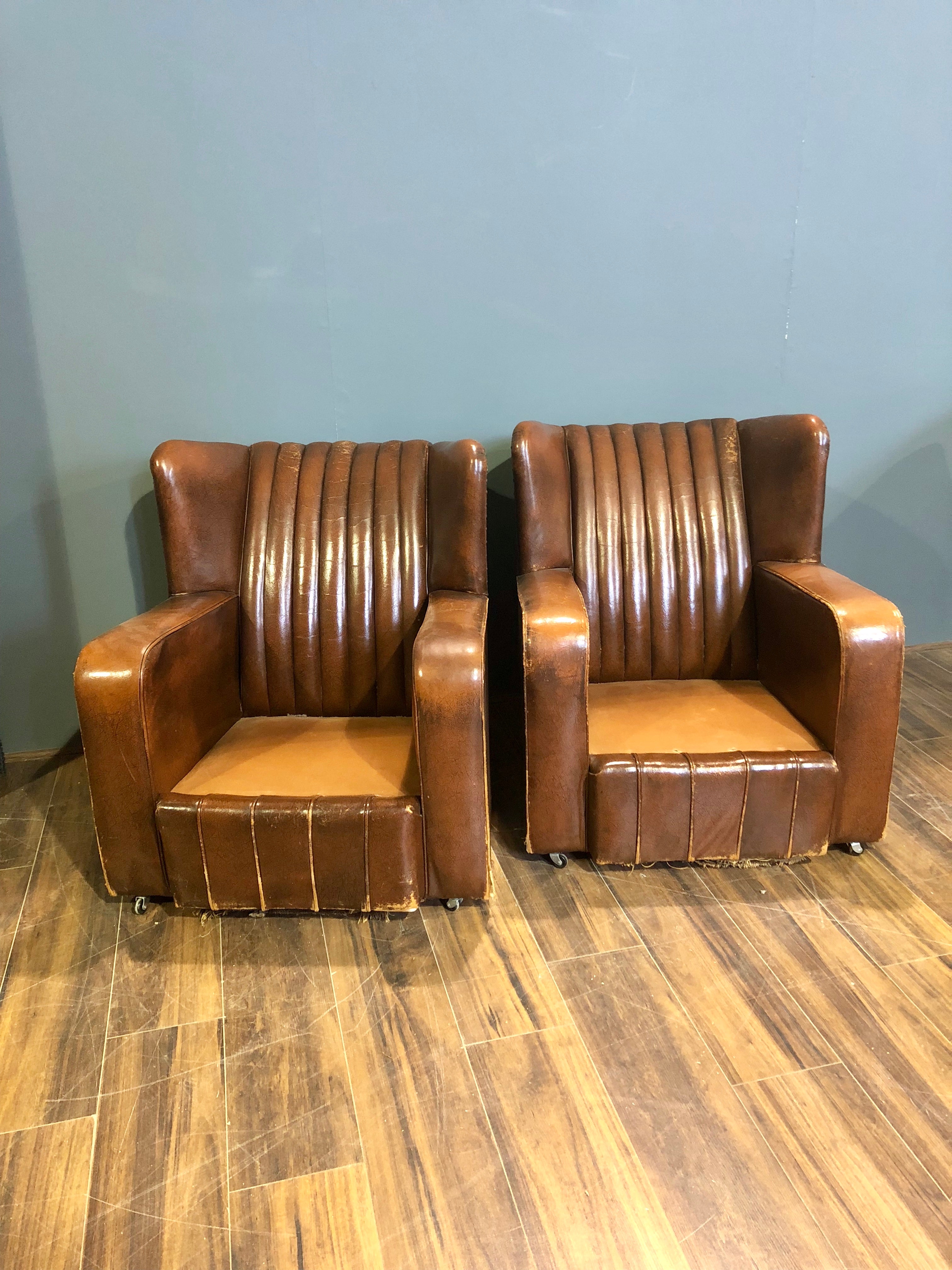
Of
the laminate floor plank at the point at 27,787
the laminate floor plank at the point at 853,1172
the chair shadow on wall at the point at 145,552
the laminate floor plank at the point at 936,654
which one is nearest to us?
the laminate floor plank at the point at 853,1172

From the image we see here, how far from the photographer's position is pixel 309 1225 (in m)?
1.21

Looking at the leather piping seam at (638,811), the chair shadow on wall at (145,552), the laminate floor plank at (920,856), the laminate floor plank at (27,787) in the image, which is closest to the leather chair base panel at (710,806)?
the leather piping seam at (638,811)

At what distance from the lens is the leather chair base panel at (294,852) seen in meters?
1.67

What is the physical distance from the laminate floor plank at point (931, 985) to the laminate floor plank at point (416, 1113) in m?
0.78

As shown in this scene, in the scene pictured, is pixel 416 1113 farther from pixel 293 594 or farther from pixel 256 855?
pixel 293 594

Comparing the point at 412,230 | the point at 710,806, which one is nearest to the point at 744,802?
the point at 710,806

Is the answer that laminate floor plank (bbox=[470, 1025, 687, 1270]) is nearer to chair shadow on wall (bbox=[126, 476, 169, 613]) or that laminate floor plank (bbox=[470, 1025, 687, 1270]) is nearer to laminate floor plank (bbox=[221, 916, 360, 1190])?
laminate floor plank (bbox=[221, 916, 360, 1190])

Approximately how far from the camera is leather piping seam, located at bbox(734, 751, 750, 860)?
1.79m

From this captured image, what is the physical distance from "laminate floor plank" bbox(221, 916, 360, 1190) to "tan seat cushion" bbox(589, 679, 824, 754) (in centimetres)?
76

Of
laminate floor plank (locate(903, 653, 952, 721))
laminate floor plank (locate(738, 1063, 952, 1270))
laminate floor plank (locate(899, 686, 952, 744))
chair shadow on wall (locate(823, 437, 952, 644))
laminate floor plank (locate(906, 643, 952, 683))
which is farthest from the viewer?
laminate floor plank (locate(906, 643, 952, 683))

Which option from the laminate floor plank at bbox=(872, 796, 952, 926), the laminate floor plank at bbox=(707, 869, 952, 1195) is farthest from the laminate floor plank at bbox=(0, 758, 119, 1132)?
the laminate floor plank at bbox=(872, 796, 952, 926)

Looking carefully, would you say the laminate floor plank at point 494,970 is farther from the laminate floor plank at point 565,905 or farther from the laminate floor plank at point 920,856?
the laminate floor plank at point 920,856

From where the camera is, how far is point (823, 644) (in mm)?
1833

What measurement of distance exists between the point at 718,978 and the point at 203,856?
3.49 feet
